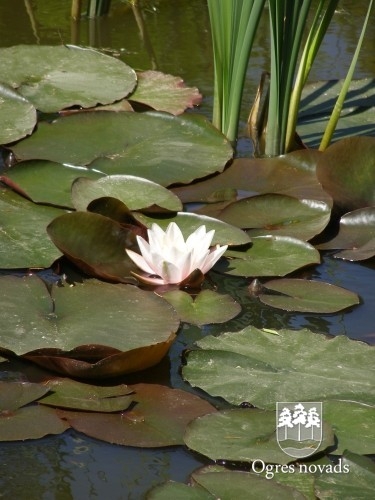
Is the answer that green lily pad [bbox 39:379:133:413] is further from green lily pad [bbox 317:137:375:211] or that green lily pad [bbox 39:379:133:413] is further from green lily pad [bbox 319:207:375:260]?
green lily pad [bbox 317:137:375:211]

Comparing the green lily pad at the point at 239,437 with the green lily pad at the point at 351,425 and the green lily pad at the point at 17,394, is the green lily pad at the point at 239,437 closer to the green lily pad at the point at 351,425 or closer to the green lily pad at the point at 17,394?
the green lily pad at the point at 351,425

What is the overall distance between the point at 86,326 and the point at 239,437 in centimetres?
54

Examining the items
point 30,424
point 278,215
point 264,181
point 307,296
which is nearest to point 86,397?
point 30,424

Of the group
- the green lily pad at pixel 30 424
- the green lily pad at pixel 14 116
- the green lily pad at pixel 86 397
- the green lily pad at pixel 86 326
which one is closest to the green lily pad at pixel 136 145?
the green lily pad at pixel 14 116

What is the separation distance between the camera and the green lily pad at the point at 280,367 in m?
2.11

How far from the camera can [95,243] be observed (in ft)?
8.84

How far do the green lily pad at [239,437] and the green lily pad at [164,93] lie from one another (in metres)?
1.98

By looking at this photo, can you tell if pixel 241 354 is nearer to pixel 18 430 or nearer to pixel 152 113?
pixel 18 430

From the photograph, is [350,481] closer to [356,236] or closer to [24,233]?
[356,236]

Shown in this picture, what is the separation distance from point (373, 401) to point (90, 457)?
0.64 metres

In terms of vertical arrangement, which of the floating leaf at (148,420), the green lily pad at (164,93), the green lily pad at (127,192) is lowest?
the green lily pad at (164,93)

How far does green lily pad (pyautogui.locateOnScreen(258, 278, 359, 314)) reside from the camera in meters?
2.56

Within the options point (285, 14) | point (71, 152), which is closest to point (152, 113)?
point (71, 152)

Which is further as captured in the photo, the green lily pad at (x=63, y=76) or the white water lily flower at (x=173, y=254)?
the green lily pad at (x=63, y=76)
